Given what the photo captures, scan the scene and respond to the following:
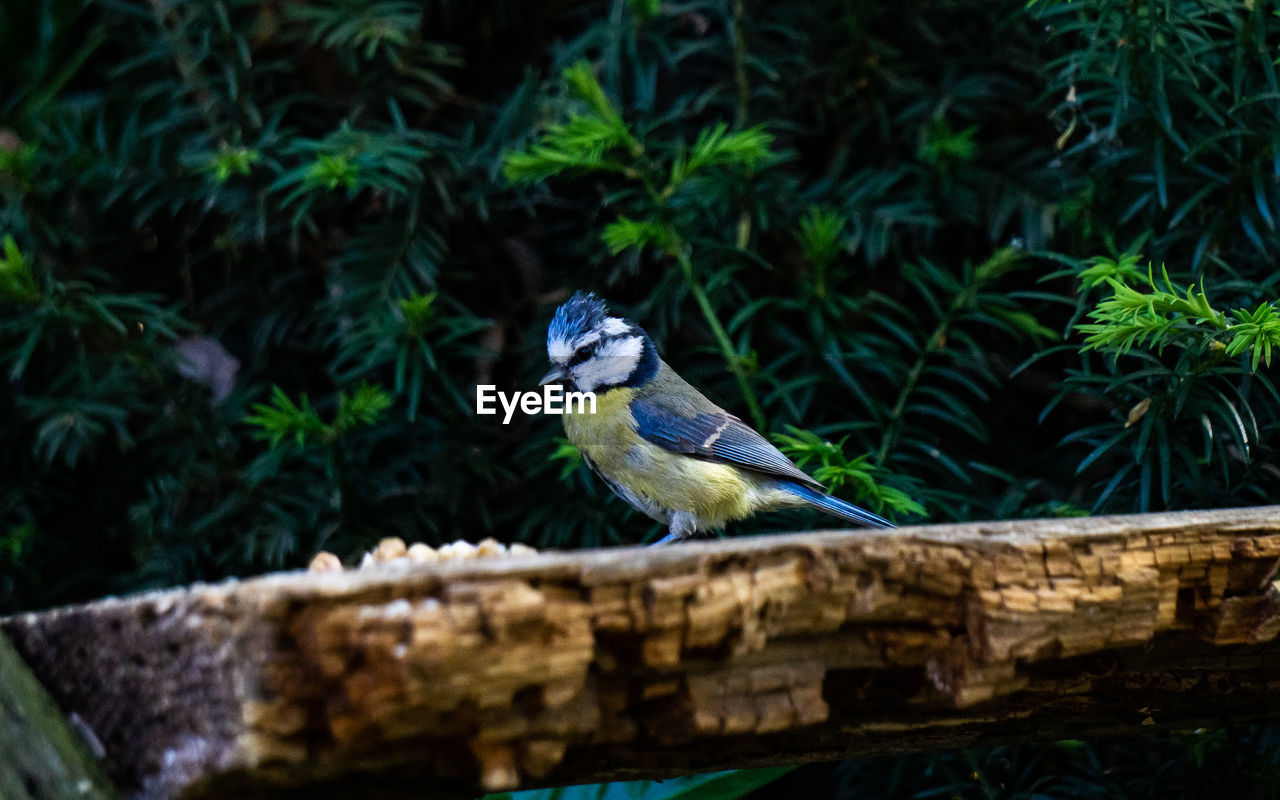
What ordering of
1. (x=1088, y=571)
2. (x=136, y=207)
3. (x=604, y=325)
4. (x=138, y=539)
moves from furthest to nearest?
(x=136, y=207), (x=138, y=539), (x=604, y=325), (x=1088, y=571)

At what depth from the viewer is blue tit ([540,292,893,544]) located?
1435 millimetres

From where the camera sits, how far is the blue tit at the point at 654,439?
1435 mm

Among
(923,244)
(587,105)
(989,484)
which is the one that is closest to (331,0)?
(587,105)

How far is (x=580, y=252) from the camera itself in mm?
1788

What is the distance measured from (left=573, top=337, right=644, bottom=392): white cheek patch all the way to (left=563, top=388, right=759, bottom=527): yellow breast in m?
0.05

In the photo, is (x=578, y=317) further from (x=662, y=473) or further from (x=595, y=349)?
(x=662, y=473)

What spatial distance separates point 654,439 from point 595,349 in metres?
0.15

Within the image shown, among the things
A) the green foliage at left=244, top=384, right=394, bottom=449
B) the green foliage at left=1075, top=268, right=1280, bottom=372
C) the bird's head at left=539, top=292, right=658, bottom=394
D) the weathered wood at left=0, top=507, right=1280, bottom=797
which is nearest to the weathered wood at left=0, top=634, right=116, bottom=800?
the weathered wood at left=0, top=507, right=1280, bottom=797

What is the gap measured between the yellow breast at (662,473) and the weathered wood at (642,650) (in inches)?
19.3

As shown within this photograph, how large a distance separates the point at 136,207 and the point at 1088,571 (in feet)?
5.35

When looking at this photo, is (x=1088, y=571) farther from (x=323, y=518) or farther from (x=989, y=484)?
(x=323, y=518)

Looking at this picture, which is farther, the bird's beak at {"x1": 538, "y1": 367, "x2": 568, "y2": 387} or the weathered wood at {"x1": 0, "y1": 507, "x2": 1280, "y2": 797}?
the bird's beak at {"x1": 538, "y1": 367, "x2": 568, "y2": 387}

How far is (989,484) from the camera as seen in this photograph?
5.51 ft

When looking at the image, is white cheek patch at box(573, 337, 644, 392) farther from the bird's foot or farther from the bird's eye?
the bird's foot
